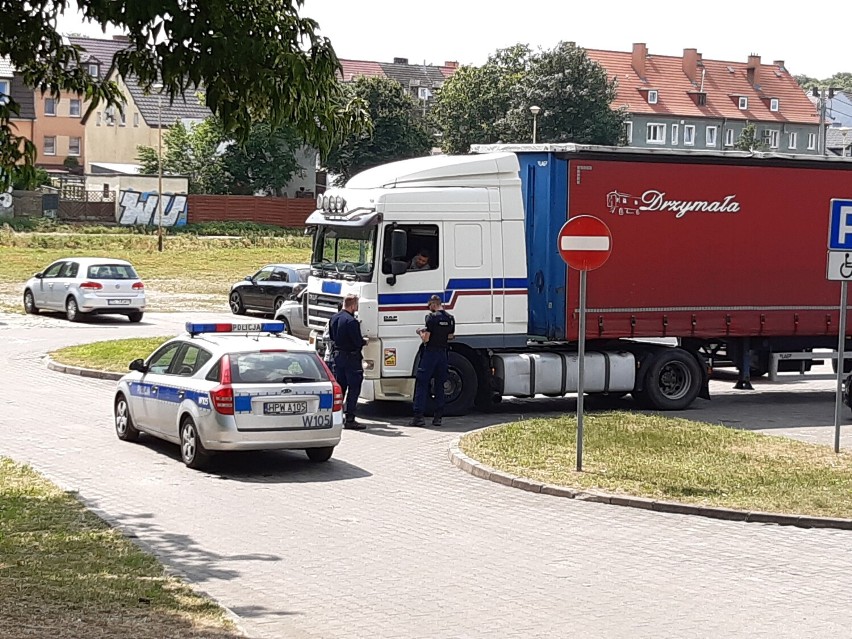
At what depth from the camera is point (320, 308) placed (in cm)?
2006

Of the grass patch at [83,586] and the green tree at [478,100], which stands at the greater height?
the green tree at [478,100]

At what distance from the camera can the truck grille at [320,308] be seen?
1970 cm

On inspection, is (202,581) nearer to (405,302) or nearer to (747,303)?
(405,302)

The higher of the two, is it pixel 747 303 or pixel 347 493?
pixel 747 303

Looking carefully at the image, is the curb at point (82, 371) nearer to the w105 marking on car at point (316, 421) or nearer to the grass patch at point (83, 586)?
the w105 marking on car at point (316, 421)

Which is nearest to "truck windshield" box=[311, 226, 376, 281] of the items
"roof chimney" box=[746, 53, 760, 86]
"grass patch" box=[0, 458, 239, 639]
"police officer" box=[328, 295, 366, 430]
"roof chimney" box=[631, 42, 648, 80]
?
"police officer" box=[328, 295, 366, 430]

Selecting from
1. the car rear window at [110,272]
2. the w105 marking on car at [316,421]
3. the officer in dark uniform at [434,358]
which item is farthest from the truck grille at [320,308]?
the car rear window at [110,272]

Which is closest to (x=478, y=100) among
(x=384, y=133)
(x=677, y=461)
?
(x=384, y=133)

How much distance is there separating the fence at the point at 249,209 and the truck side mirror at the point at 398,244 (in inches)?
2385

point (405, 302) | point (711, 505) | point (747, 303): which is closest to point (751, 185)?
point (747, 303)

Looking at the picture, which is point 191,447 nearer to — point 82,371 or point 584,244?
point 584,244

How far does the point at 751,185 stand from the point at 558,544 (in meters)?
11.2

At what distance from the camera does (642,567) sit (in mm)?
10625

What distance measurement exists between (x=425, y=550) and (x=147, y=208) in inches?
2664
